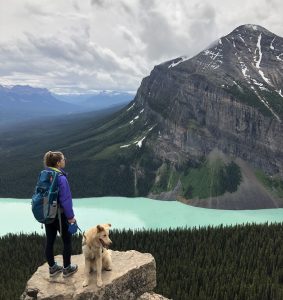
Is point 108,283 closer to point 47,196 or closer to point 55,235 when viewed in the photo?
point 55,235

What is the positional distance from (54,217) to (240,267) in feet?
303

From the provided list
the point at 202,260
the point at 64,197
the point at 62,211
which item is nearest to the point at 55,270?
the point at 62,211

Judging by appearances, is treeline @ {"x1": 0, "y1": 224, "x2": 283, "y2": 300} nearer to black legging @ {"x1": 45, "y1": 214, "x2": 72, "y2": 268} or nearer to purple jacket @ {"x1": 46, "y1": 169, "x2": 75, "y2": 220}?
black legging @ {"x1": 45, "y1": 214, "x2": 72, "y2": 268}

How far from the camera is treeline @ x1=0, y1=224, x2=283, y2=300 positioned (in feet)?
278

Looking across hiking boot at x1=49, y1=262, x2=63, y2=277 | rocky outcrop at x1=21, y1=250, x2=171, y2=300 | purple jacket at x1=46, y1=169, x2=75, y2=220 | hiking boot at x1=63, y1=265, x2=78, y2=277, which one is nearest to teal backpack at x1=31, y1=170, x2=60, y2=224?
purple jacket at x1=46, y1=169, x2=75, y2=220

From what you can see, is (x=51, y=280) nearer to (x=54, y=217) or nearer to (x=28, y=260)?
(x=54, y=217)

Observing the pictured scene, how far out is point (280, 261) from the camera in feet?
355

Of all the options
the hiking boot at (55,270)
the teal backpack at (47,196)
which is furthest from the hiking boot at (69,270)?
the teal backpack at (47,196)

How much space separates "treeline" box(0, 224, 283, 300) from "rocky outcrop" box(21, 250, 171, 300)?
118 feet

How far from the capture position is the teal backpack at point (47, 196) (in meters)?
22.4

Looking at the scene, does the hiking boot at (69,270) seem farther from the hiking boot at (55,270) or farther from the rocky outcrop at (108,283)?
the hiking boot at (55,270)

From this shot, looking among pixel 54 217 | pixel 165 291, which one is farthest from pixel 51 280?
pixel 165 291

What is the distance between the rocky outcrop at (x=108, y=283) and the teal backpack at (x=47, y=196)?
512 cm

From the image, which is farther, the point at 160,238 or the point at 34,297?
the point at 160,238
